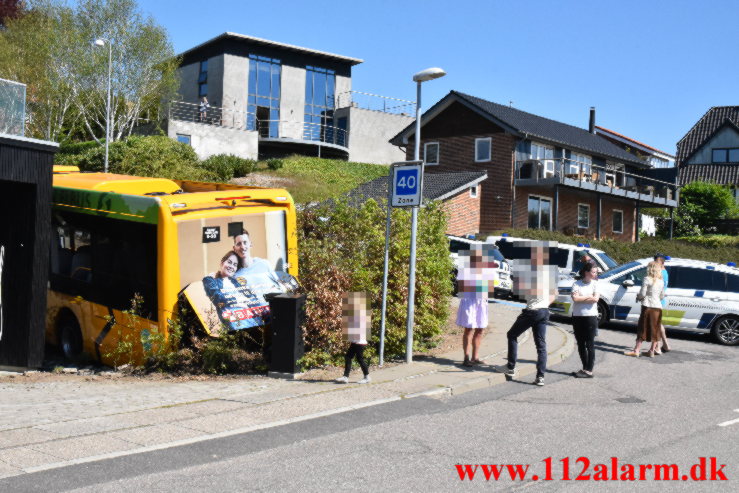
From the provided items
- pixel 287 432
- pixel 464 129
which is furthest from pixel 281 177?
pixel 287 432

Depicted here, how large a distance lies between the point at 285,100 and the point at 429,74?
4119 cm

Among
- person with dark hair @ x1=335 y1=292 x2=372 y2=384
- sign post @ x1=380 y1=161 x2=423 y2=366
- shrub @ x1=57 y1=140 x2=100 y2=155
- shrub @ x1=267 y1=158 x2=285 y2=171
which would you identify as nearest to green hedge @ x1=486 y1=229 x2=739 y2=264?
shrub @ x1=267 y1=158 x2=285 y2=171

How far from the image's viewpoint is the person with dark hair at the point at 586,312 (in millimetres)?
10234

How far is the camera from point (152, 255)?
995 cm

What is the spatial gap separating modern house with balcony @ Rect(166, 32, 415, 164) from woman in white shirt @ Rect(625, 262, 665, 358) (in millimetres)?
34371

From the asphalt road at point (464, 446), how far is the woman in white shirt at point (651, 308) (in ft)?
8.52

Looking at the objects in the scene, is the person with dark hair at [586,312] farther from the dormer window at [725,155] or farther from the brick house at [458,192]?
the dormer window at [725,155]

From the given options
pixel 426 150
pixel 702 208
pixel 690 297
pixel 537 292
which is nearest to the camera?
pixel 537 292

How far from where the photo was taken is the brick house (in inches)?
1296

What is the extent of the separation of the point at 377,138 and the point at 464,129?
1342 centimetres

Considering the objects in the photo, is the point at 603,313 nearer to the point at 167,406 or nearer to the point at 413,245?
the point at 413,245

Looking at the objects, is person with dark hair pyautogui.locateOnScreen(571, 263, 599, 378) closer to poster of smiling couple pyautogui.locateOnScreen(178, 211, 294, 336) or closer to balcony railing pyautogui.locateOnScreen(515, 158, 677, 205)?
poster of smiling couple pyautogui.locateOnScreen(178, 211, 294, 336)

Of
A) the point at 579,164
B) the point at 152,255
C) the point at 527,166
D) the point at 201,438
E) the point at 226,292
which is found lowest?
the point at 201,438

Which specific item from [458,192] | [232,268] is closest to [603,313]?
[232,268]
